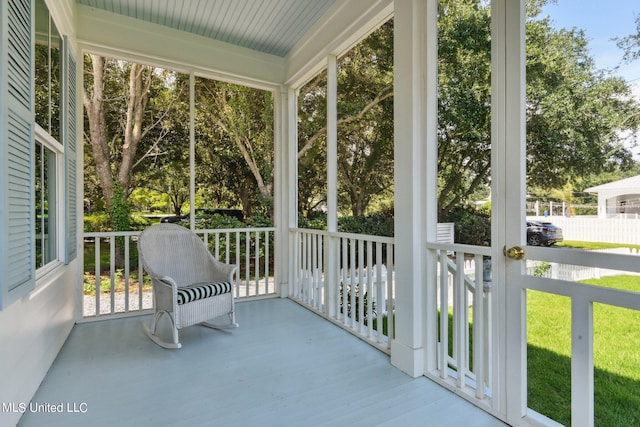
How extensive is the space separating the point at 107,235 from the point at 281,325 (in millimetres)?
2078

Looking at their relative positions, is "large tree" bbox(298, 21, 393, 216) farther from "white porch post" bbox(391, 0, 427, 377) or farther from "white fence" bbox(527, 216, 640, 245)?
"white fence" bbox(527, 216, 640, 245)

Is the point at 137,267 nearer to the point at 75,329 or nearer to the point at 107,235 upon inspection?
the point at 107,235

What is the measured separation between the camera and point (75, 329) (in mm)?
3125

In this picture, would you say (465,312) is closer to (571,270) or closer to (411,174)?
(571,270)

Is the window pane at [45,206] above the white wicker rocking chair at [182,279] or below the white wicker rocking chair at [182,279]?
above

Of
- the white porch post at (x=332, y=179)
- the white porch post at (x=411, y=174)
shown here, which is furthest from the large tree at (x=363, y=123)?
the white porch post at (x=411, y=174)

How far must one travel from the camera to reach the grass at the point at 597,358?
1.37m

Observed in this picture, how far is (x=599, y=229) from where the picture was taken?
4.78 feet

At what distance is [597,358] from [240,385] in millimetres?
1917

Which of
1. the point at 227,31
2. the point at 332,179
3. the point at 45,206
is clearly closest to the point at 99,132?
the point at 45,206

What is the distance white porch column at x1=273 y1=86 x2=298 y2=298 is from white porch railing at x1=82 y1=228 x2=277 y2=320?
17 cm

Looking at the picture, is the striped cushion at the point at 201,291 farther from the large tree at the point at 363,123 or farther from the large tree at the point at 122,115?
the large tree at the point at 122,115

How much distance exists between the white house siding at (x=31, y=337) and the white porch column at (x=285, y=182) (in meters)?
2.27

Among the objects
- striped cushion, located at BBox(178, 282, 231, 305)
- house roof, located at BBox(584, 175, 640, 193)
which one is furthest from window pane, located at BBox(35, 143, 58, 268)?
house roof, located at BBox(584, 175, 640, 193)
